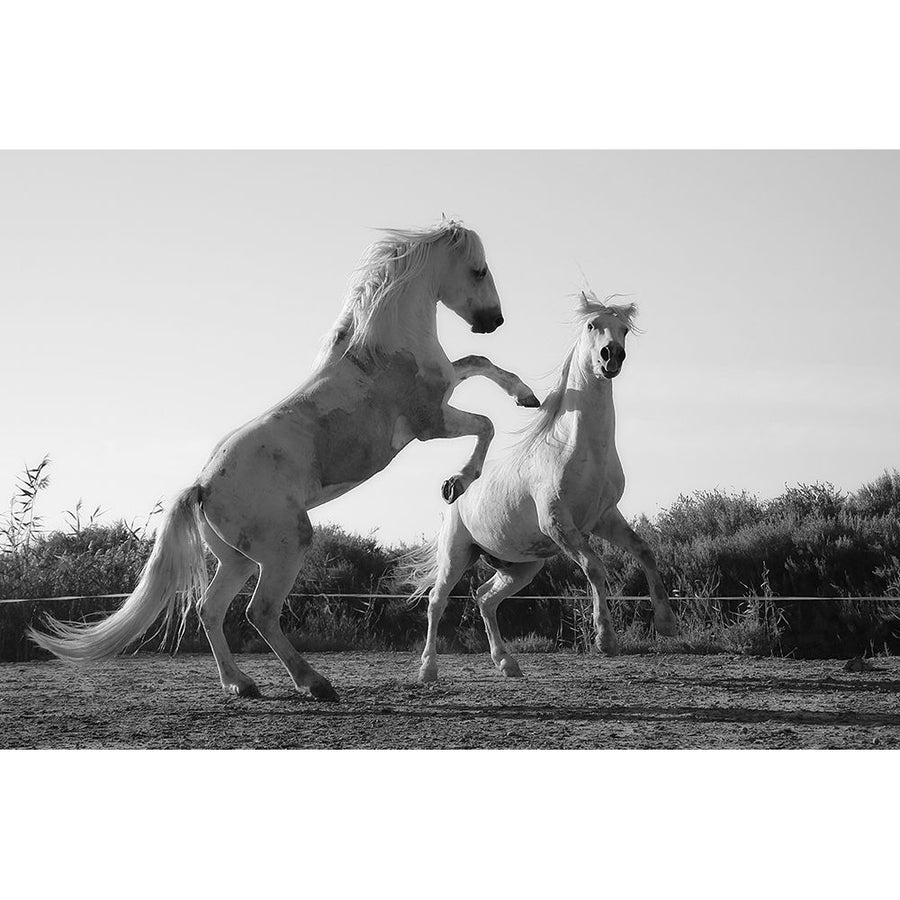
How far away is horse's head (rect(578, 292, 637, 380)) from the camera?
7.18 metres

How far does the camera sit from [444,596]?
8.08 m

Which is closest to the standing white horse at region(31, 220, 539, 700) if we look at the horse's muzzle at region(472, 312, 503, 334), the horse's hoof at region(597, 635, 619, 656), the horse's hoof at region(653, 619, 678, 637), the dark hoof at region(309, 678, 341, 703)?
the dark hoof at region(309, 678, 341, 703)

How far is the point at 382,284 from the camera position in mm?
6836

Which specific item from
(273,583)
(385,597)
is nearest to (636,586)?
(385,597)

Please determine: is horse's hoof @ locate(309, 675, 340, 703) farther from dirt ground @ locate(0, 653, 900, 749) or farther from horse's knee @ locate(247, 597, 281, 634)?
horse's knee @ locate(247, 597, 281, 634)

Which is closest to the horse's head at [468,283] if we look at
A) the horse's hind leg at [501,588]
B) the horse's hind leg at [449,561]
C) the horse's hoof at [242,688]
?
the horse's hind leg at [449,561]

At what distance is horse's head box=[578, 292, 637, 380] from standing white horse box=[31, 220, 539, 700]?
0.81m

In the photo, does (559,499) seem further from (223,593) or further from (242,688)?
(242,688)

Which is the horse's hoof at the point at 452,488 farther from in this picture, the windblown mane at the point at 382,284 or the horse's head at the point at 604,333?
the horse's head at the point at 604,333

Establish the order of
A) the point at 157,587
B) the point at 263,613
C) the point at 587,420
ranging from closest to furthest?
the point at 263,613
the point at 157,587
the point at 587,420

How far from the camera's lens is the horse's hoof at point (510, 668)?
7824 mm

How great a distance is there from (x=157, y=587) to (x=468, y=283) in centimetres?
256

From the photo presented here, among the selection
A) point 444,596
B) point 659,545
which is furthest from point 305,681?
point 659,545

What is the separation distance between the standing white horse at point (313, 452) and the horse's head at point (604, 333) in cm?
81
